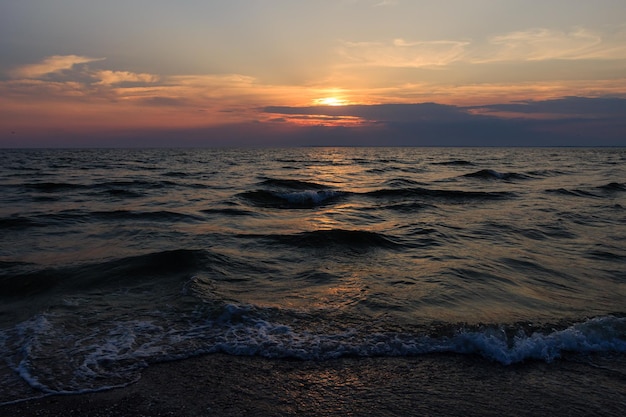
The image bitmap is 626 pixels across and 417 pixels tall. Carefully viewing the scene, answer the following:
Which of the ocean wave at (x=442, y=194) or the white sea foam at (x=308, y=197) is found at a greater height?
the white sea foam at (x=308, y=197)

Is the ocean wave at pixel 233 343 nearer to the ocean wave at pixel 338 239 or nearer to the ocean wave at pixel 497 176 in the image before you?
the ocean wave at pixel 338 239

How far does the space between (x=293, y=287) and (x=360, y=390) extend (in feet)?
11.0

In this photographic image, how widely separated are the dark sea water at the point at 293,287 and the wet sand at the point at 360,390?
0.21 metres

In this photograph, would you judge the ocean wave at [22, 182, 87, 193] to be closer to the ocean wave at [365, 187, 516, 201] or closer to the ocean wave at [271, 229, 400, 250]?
the ocean wave at [365, 187, 516, 201]

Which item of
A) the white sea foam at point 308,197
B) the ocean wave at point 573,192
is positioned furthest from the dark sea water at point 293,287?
the ocean wave at point 573,192

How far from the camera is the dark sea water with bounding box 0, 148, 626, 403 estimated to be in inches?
200

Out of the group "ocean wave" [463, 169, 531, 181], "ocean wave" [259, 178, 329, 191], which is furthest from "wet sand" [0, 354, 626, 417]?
"ocean wave" [463, 169, 531, 181]

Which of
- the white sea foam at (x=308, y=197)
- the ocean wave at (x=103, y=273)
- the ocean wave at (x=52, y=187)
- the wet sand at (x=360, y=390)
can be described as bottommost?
the white sea foam at (x=308, y=197)

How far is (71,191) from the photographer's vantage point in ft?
73.4

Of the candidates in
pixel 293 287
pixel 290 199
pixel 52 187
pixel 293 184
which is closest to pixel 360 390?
pixel 293 287

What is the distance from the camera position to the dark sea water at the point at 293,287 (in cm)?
507

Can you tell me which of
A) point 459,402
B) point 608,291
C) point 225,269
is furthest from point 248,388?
point 608,291

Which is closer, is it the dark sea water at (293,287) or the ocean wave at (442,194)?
the dark sea water at (293,287)

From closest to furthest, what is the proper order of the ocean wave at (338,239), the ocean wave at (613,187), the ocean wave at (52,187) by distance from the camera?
1. the ocean wave at (338,239)
2. the ocean wave at (52,187)
3. the ocean wave at (613,187)
